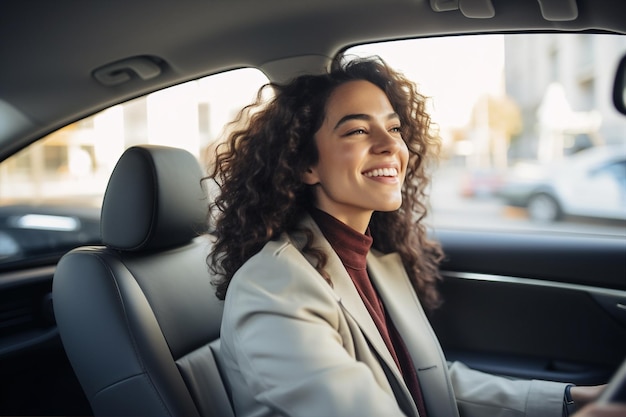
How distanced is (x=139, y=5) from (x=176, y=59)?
395 millimetres

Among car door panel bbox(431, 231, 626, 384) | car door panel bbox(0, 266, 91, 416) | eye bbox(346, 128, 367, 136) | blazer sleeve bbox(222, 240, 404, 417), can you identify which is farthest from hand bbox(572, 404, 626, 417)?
car door panel bbox(0, 266, 91, 416)

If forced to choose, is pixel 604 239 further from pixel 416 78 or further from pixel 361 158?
pixel 361 158

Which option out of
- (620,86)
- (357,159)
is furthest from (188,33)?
(620,86)

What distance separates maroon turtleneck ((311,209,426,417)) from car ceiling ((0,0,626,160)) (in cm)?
77

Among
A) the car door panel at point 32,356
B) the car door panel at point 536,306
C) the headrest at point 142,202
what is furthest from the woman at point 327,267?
the car door panel at point 32,356

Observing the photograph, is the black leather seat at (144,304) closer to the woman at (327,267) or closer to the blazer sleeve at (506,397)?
the woman at (327,267)

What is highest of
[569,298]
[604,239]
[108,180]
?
[108,180]

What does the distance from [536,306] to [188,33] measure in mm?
1708

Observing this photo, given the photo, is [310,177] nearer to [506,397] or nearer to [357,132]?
[357,132]

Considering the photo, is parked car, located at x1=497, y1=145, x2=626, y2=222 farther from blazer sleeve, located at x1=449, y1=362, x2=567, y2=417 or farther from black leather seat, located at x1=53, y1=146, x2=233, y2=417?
black leather seat, located at x1=53, y1=146, x2=233, y2=417

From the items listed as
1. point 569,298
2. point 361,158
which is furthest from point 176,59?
point 569,298

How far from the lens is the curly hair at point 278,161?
183 cm

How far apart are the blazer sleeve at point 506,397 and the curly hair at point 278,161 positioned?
1.59 feet

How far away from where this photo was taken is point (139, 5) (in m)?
2.14
